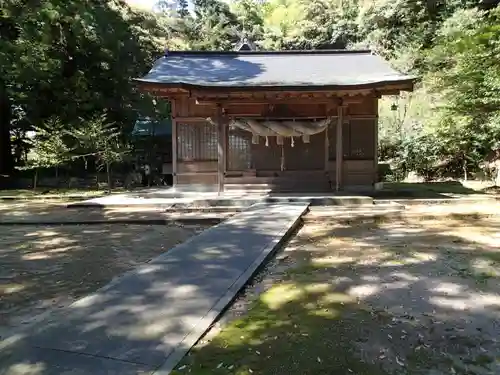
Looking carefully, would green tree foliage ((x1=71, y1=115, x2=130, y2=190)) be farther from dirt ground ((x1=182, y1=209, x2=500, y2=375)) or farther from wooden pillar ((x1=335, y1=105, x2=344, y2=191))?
dirt ground ((x1=182, y1=209, x2=500, y2=375))

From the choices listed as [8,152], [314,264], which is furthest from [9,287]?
[8,152]

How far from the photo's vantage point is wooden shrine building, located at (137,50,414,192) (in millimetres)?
11188

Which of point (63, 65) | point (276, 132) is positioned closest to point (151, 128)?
point (63, 65)

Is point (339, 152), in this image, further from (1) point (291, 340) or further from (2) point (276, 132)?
(1) point (291, 340)

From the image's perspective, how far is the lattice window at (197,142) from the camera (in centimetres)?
1227

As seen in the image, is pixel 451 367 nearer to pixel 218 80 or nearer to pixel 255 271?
pixel 255 271

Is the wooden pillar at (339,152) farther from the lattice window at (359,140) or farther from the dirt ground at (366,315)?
the dirt ground at (366,315)

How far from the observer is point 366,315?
3.52m

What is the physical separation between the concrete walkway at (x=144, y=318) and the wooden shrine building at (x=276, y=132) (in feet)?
20.3

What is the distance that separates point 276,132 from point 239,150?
1567mm

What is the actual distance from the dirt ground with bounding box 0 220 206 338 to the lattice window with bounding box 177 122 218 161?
4.38m

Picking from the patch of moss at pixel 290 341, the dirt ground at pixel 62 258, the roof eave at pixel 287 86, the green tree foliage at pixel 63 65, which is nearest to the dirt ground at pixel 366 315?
the patch of moss at pixel 290 341

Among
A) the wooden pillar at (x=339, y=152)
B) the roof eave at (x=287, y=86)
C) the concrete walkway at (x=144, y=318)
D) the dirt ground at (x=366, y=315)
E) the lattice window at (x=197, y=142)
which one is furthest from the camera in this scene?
the lattice window at (x=197, y=142)

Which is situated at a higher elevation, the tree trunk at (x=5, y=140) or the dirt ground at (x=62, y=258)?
the tree trunk at (x=5, y=140)
